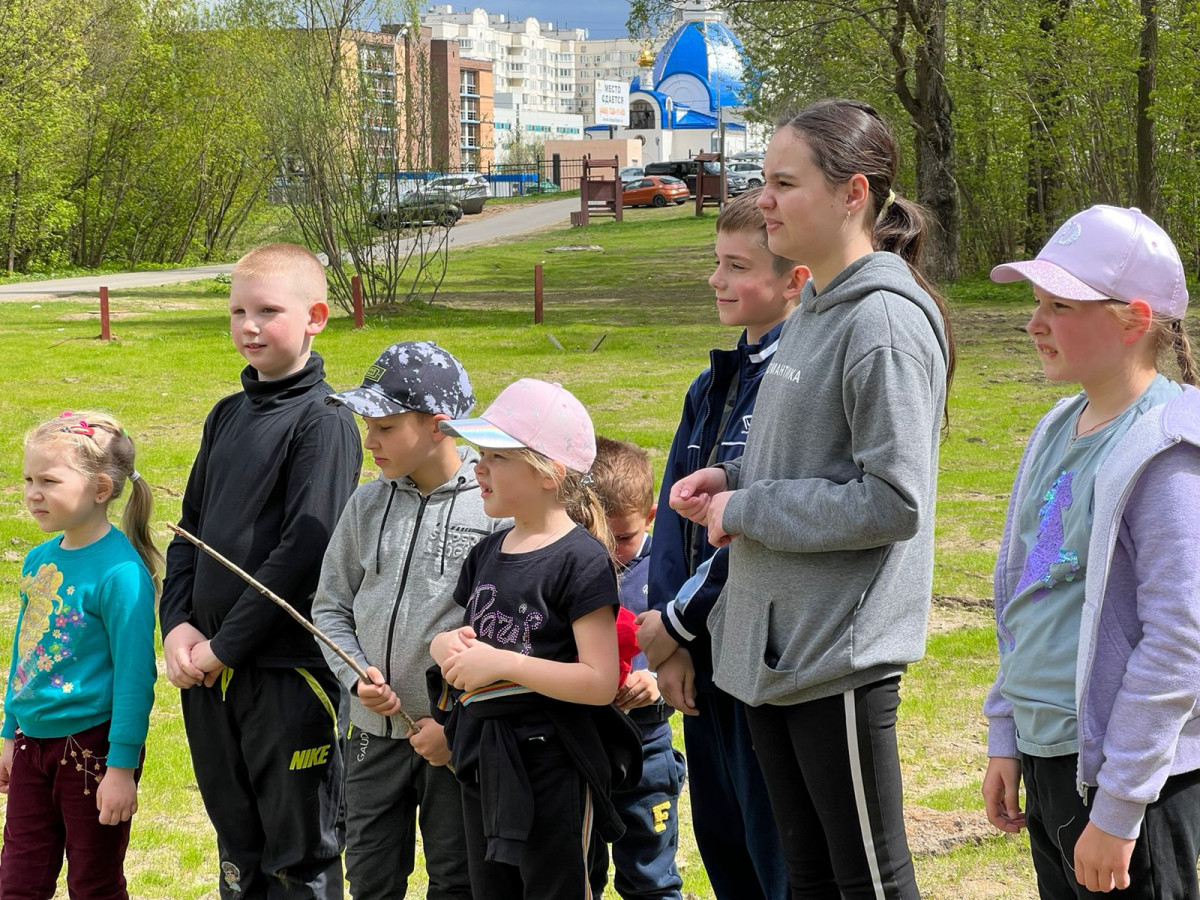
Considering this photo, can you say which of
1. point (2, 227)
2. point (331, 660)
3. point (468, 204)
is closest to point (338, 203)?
point (2, 227)

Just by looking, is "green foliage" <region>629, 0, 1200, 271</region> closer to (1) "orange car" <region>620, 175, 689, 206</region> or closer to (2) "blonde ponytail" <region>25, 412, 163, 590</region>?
(2) "blonde ponytail" <region>25, 412, 163, 590</region>

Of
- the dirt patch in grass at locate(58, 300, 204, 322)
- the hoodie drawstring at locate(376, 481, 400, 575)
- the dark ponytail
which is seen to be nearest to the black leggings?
the dark ponytail

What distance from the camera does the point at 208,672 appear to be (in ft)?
9.90

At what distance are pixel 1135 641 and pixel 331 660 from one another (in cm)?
171

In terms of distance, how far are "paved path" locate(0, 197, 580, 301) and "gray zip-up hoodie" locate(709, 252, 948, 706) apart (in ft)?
75.3

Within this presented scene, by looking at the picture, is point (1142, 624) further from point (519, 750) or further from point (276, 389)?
point (276, 389)

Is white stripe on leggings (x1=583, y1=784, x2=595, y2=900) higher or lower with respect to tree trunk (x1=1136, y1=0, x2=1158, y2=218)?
lower

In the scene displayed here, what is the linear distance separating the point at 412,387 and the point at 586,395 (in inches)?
383

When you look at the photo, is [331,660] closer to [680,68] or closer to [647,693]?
[647,693]

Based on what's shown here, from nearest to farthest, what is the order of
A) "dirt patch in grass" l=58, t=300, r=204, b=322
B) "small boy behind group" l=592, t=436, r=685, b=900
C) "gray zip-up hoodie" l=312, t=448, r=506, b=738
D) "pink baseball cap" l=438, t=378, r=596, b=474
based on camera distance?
1. "pink baseball cap" l=438, t=378, r=596, b=474
2. "gray zip-up hoodie" l=312, t=448, r=506, b=738
3. "small boy behind group" l=592, t=436, r=685, b=900
4. "dirt patch in grass" l=58, t=300, r=204, b=322

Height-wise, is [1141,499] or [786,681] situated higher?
[1141,499]

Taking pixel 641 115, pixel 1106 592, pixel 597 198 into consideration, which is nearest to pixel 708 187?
pixel 597 198

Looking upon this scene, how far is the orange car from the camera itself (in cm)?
4769

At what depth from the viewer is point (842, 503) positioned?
2207 millimetres
